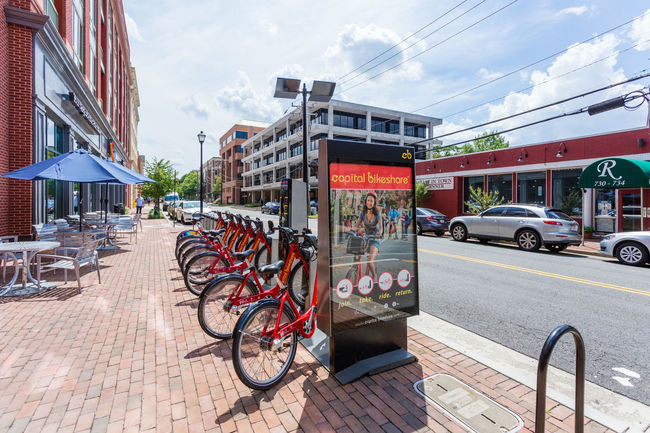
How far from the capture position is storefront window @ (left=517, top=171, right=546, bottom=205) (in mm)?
19625

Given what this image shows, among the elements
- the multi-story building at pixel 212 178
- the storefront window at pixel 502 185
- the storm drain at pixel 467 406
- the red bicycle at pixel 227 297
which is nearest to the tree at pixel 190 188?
the multi-story building at pixel 212 178

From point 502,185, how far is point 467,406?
21.6 m

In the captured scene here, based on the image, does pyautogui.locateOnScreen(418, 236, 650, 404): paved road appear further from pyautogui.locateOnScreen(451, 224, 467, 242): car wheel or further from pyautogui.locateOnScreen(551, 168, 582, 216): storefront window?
pyautogui.locateOnScreen(551, 168, 582, 216): storefront window

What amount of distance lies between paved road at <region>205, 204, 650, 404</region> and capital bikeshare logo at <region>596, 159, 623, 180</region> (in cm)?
486

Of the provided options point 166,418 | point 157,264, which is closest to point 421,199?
point 157,264

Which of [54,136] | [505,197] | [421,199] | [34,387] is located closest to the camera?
[34,387]

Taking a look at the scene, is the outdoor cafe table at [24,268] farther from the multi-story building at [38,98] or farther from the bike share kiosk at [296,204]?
the bike share kiosk at [296,204]

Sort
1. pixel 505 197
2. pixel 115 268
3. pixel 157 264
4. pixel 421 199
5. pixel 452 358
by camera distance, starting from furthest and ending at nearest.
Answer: pixel 421 199
pixel 505 197
pixel 157 264
pixel 115 268
pixel 452 358

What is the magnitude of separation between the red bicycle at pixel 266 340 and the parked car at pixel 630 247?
1095 centimetres

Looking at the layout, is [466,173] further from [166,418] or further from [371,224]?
[166,418]

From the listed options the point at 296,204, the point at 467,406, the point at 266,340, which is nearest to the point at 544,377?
the point at 467,406

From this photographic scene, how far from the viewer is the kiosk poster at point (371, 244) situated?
334 centimetres

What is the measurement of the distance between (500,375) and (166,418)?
306cm

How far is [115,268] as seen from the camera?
8.05 metres
